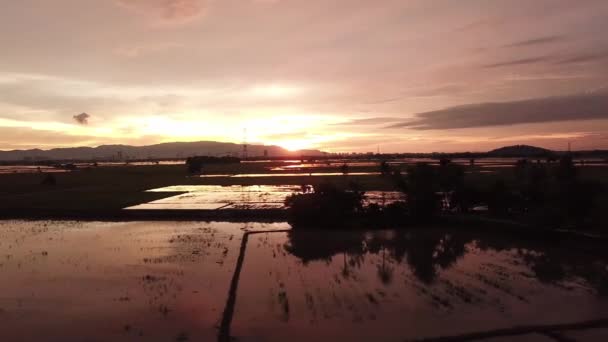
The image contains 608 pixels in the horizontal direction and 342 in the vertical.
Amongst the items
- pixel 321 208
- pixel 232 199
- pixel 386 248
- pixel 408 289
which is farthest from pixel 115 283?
pixel 232 199

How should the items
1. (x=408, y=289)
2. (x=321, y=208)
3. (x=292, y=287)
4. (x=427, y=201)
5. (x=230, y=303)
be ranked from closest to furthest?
(x=230, y=303) → (x=408, y=289) → (x=292, y=287) → (x=321, y=208) → (x=427, y=201)

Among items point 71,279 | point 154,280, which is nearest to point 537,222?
point 154,280

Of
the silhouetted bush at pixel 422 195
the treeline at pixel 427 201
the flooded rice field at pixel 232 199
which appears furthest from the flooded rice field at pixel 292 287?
the flooded rice field at pixel 232 199

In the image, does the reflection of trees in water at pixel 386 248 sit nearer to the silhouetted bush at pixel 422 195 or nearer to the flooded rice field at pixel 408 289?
the flooded rice field at pixel 408 289

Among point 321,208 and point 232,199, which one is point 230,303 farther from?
point 232,199

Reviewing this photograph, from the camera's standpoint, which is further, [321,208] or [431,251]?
[321,208]

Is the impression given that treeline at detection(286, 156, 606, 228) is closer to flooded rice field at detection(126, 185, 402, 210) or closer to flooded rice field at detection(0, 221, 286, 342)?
flooded rice field at detection(126, 185, 402, 210)
